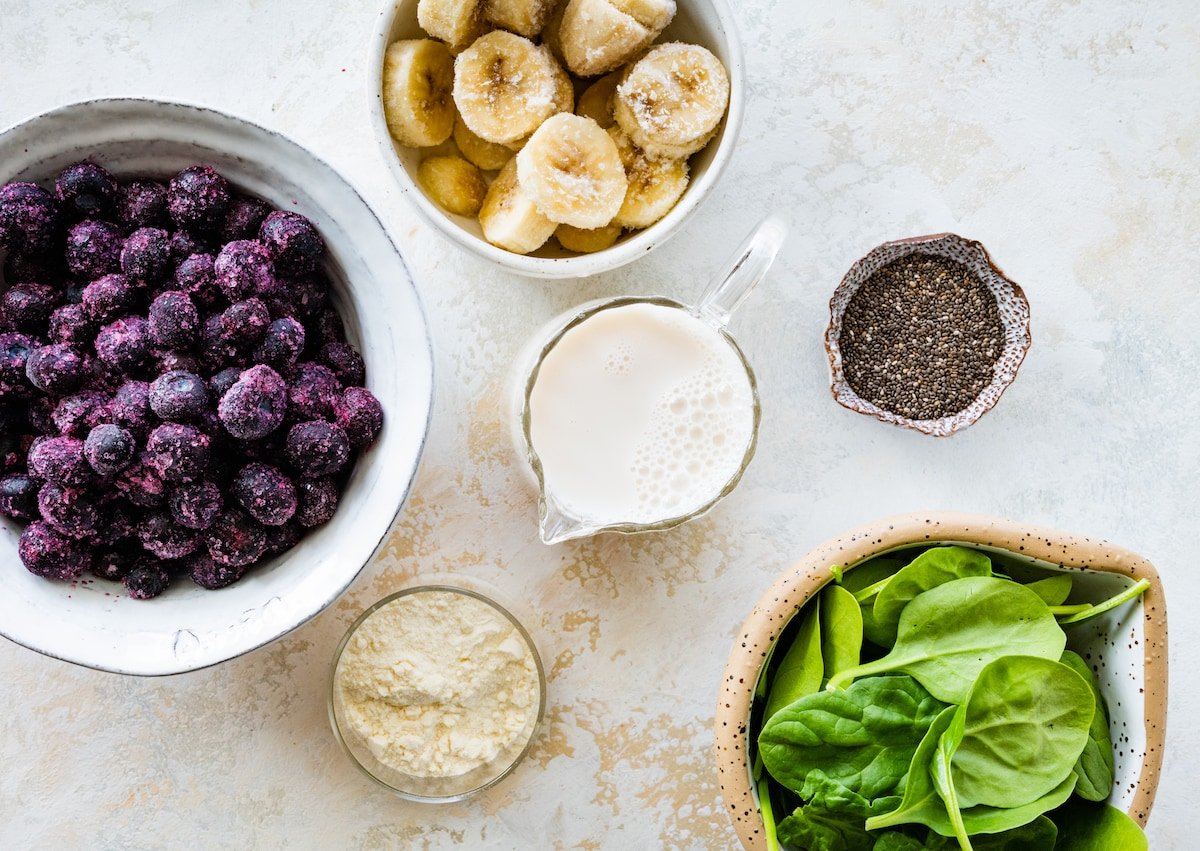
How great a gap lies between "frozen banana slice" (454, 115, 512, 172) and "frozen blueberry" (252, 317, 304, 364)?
12.7 inches

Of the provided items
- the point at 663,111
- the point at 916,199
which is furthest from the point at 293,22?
the point at 916,199

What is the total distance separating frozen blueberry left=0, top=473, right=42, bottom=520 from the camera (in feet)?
3.42

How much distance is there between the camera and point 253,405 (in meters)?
0.98

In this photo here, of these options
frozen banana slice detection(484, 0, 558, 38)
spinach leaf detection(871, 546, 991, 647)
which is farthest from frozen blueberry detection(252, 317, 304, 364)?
spinach leaf detection(871, 546, 991, 647)

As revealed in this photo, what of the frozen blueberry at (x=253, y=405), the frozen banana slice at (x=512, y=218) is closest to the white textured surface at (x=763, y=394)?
the frozen banana slice at (x=512, y=218)

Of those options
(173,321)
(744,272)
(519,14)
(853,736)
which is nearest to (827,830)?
(853,736)

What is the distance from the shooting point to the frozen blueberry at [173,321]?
101cm

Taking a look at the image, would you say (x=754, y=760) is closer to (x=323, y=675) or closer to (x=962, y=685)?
(x=962, y=685)

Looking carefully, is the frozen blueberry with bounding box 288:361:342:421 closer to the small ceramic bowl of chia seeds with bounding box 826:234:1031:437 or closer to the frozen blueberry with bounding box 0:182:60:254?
the frozen blueberry with bounding box 0:182:60:254

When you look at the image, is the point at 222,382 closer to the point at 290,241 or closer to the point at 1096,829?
the point at 290,241

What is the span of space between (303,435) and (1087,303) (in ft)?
3.43

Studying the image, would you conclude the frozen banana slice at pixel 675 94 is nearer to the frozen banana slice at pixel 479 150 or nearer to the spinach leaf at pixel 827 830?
the frozen banana slice at pixel 479 150

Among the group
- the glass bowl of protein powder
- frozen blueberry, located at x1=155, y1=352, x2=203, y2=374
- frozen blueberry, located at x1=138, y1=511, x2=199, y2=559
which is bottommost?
the glass bowl of protein powder

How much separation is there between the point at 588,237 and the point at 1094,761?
2.56 feet
